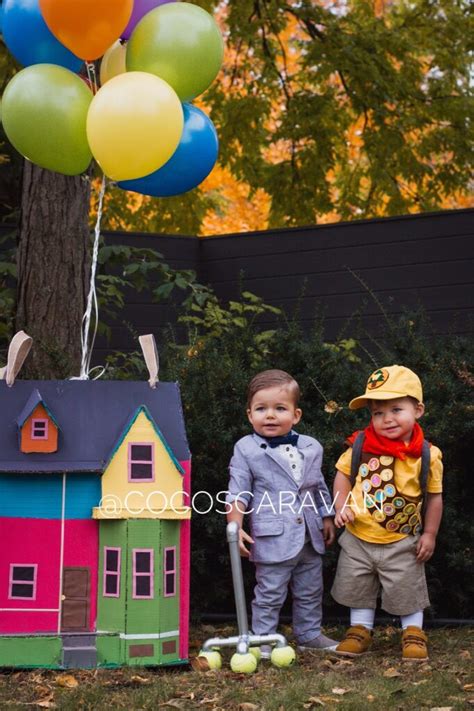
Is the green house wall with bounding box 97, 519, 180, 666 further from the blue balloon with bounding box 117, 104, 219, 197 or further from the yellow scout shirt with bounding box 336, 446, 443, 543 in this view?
the blue balloon with bounding box 117, 104, 219, 197

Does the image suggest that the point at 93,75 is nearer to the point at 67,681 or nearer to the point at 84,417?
the point at 84,417

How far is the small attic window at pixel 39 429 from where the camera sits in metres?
4.12

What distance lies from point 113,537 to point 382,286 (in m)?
5.47

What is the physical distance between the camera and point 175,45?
439 centimetres

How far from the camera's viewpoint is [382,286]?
9.11 metres

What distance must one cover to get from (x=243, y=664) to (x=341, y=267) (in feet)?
18.6

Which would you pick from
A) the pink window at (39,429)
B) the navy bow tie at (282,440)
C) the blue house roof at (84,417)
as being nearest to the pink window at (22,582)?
the blue house roof at (84,417)

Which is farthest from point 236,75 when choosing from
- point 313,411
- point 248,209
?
point 313,411

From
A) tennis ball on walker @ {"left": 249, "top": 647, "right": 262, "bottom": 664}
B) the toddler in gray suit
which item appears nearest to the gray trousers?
the toddler in gray suit

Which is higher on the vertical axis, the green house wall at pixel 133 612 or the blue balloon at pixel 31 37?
the blue balloon at pixel 31 37

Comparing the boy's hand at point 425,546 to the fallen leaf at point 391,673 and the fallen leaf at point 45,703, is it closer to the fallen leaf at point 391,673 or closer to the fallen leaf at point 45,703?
the fallen leaf at point 391,673

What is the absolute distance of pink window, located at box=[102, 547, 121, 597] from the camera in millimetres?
4059

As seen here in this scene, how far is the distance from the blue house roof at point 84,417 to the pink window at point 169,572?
15.1 inches

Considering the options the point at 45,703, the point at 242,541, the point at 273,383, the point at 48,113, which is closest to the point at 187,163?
the point at 48,113
